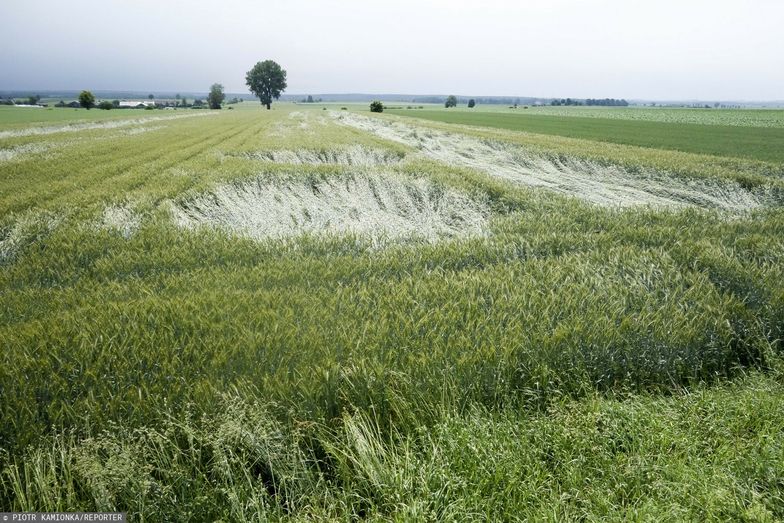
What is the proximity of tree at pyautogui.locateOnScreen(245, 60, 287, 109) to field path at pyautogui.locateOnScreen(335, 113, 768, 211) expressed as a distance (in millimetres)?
A: 114915

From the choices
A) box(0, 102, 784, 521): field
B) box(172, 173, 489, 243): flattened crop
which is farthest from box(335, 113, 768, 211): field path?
box(0, 102, 784, 521): field

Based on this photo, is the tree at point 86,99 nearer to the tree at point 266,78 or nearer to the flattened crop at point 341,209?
the tree at point 266,78

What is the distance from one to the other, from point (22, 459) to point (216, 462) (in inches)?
39.8

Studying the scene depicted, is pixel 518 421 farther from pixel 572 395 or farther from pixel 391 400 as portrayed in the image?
pixel 391 400

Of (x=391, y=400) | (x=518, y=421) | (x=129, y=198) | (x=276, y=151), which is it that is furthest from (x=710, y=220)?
(x=276, y=151)

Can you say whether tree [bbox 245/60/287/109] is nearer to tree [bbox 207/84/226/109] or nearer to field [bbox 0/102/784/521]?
tree [bbox 207/84/226/109]

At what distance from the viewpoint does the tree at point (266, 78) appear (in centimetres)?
11988

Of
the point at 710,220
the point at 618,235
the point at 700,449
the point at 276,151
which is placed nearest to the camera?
the point at 700,449

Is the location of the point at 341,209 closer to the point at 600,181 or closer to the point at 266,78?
the point at 600,181

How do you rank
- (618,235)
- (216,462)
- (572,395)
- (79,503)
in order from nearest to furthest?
(79,503) → (216,462) → (572,395) → (618,235)

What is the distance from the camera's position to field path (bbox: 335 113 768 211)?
11758mm

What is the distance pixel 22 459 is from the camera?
7.08 ft

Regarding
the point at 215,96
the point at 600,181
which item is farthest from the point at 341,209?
the point at 215,96

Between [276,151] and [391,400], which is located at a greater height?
Answer: [276,151]
